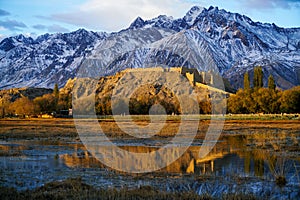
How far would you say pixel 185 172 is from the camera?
79.1 feet

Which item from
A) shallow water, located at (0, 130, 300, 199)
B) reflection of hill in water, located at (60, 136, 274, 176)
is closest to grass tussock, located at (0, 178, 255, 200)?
shallow water, located at (0, 130, 300, 199)

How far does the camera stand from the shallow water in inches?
757

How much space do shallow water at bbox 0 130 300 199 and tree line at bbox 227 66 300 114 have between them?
208ft

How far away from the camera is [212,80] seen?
192 metres

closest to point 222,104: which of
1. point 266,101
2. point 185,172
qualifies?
point 266,101

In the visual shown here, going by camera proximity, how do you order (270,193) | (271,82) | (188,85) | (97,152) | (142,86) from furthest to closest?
(142,86) < (188,85) < (271,82) < (97,152) < (270,193)

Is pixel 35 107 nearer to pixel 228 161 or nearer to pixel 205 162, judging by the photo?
pixel 205 162

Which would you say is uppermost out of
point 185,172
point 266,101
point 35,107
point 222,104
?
point 266,101

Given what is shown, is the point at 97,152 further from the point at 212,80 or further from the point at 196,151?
the point at 212,80

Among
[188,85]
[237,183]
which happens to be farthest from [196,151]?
[188,85]

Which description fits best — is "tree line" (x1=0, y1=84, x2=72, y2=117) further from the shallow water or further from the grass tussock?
the grass tussock

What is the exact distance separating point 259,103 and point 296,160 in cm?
7411

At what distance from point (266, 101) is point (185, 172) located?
79985mm

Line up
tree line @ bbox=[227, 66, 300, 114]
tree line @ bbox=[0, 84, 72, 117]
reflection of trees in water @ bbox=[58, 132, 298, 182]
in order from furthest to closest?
tree line @ bbox=[0, 84, 72, 117], tree line @ bbox=[227, 66, 300, 114], reflection of trees in water @ bbox=[58, 132, 298, 182]
